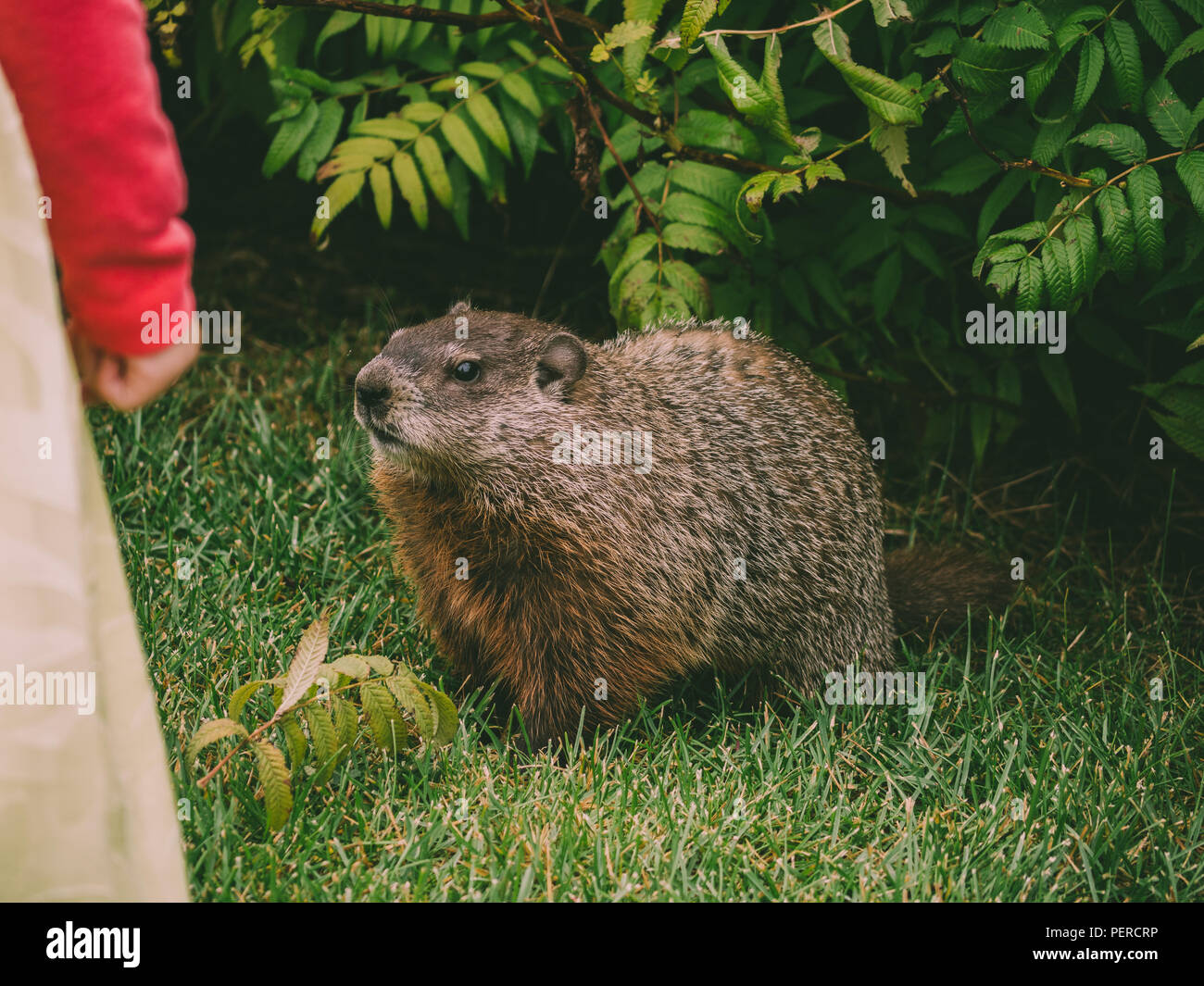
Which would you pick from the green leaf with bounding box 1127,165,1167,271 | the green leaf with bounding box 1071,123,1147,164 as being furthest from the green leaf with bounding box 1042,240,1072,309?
the green leaf with bounding box 1071,123,1147,164

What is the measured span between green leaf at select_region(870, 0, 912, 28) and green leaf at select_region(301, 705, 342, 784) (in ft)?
7.34

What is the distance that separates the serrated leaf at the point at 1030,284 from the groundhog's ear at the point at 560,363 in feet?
3.94

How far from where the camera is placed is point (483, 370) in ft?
10.5

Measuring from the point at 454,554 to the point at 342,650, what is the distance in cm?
47

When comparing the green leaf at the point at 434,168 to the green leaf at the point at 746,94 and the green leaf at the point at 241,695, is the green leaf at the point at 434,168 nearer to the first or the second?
the green leaf at the point at 746,94

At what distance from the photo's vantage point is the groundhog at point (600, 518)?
317 centimetres

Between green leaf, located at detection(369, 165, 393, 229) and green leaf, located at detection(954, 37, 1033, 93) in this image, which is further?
green leaf, located at detection(369, 165, 393, 229)

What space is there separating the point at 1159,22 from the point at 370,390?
7.61 feet

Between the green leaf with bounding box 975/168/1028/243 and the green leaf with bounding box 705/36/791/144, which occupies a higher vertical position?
the green leaf with bounding box 705/36/791/144

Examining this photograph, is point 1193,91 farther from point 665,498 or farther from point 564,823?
point 564,823

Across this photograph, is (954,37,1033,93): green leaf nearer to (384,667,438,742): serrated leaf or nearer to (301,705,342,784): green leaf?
(384,667,438,742): serrated leaf

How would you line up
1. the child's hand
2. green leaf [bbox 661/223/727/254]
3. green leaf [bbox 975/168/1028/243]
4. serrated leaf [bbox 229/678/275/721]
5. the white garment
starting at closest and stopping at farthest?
1. the white garment
2. the child's hand
3. serrated leaf [bbox 229/678/275/721]
4. green leaf [bbox 975/168/1028/243]
5. green leaf [bbox 661/223/727/254]

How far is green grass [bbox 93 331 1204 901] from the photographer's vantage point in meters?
2.43
